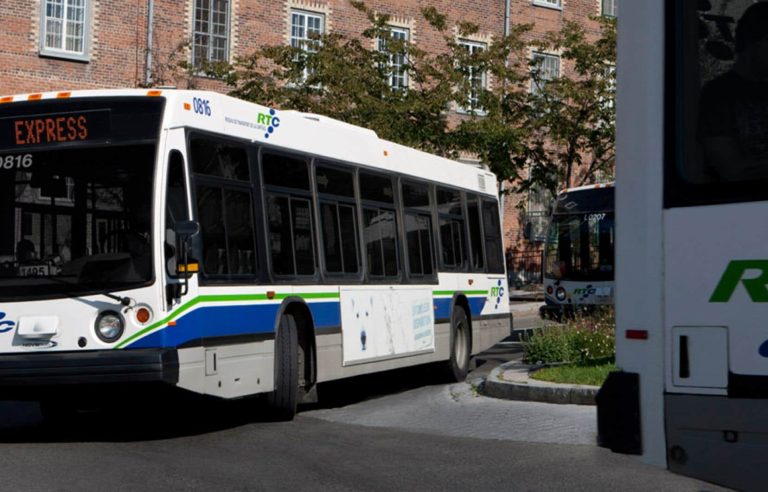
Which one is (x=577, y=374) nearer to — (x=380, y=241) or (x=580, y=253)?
(x=380, y=241)

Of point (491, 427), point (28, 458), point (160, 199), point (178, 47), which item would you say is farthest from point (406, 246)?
point (178, 47)

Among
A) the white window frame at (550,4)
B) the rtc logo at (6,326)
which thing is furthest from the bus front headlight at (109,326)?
the white window frame at (550,4)

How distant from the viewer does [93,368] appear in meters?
10.5

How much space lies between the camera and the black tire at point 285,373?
1241cm

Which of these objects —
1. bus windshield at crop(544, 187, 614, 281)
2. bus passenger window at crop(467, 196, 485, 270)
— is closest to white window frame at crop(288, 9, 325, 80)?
bus windshield at crop(544, 187, 614, 281)

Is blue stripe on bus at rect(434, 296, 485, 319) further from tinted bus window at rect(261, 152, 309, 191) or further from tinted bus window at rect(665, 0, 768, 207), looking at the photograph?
tinted bus window at rect(665, 0, 768, 207)

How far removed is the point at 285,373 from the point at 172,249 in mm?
2149

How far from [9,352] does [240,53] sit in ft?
80.9

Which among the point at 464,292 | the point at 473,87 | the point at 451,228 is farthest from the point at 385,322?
the point at 473,87

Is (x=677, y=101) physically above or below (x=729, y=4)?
below

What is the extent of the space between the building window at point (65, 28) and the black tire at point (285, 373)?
67.6ft

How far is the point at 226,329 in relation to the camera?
37.7 feet

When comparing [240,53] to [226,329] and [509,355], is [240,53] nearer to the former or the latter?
[509,355]

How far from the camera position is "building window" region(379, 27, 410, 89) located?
32.4 m
